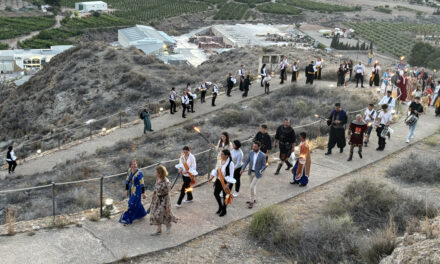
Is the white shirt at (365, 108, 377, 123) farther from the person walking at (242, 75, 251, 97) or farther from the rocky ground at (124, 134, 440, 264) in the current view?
the person walking at (242, 75, 251, 97)

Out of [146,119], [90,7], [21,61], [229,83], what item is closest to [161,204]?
[146,119]

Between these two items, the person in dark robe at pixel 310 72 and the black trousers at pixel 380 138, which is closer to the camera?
the black trousers at pixel 380 138

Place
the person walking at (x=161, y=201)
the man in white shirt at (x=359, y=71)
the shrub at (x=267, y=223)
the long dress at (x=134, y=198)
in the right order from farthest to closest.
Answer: the man in white shirt at (x=359, y=71) → the long dress at (x=134, y=198) → the shrub at (x=267, y=223) → the person walking at (x=161, y=201)

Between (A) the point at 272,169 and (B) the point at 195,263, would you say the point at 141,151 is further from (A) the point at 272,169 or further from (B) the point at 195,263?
(B) the point at 195,263

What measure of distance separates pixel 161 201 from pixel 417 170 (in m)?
6.71

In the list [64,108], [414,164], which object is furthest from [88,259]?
[64,108]

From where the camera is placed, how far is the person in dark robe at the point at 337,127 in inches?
483

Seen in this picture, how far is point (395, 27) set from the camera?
90.2 metres

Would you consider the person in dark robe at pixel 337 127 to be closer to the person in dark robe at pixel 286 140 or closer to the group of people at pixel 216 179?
the person in dark robe at pixel 286 140

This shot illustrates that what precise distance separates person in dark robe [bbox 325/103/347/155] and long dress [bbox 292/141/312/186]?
232 cm

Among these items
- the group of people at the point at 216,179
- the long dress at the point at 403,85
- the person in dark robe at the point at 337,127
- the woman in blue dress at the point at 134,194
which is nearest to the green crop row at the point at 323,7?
the long dress at the point at 403,85

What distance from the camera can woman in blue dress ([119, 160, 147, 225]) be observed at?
28.0ft

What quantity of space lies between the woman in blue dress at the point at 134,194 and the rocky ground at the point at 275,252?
3.81 ft

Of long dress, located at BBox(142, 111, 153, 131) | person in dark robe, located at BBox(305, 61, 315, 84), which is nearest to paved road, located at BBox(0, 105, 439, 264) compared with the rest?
long dress, located at BBox(142, 111, 153, 131)
